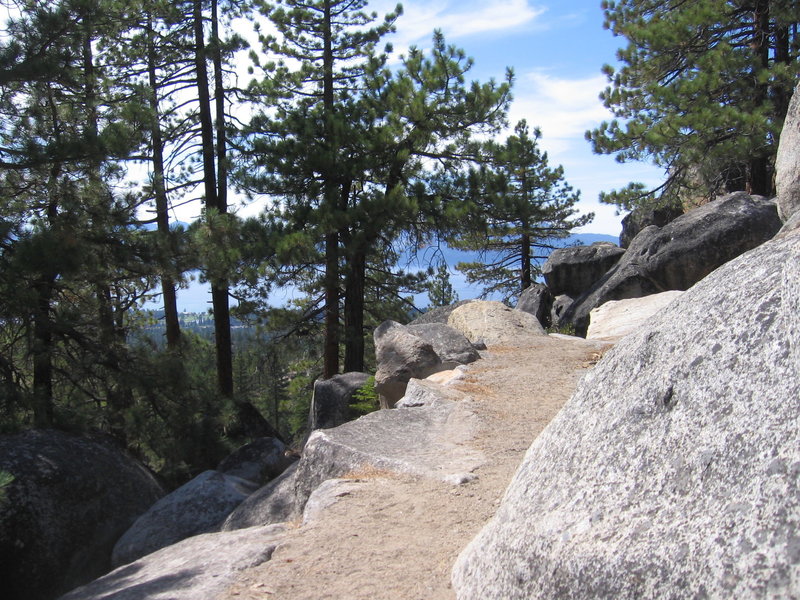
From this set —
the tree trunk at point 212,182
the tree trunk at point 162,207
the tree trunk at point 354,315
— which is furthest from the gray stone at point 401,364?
the tree trunk at point 212,182

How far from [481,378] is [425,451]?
10.4ft

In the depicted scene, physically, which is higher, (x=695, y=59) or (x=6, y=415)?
(x=695, y=59)

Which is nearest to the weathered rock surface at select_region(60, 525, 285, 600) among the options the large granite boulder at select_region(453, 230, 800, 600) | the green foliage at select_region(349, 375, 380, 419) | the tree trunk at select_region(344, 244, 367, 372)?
the large granite boulder at select_region(453, 230, 800, 600)

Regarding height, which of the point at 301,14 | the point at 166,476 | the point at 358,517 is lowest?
the point at 166,476

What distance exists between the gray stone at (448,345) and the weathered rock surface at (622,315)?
2656mm

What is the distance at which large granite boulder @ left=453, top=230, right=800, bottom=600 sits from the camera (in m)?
1.82

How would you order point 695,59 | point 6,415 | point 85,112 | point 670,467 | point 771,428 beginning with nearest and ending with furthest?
1. point 771,428
2. point 670,467
3. point 6,415
4. point 85,112
5. point 695,59

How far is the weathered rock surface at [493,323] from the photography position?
40.0 feet

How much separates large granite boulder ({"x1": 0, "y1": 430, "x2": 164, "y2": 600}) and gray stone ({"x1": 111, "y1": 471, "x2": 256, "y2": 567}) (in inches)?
16.4

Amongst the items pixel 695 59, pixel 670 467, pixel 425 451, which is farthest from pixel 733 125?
pixel 670 467

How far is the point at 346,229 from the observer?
14.6m

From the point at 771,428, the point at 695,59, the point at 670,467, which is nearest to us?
the point at 771,428

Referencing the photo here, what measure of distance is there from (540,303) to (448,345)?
925cm

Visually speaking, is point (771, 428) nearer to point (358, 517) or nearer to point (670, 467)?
point (670, 467)
